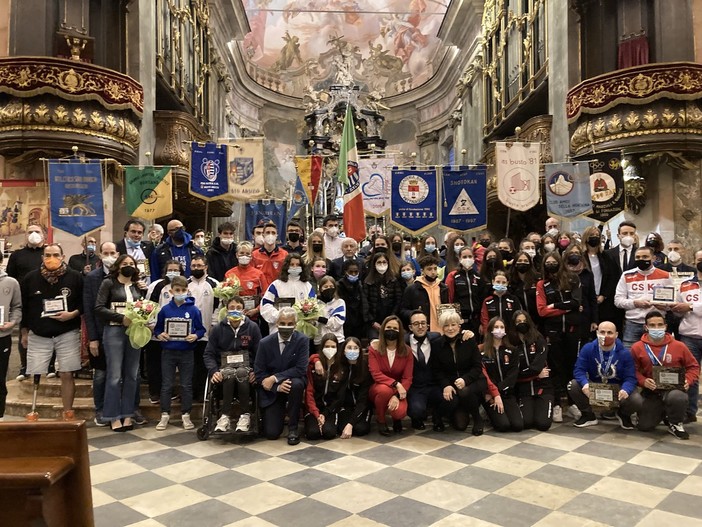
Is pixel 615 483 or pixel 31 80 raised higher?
pixel 31 80

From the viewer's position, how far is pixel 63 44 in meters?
12.0

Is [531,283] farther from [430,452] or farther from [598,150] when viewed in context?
[598,150]

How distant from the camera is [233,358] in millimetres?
6371

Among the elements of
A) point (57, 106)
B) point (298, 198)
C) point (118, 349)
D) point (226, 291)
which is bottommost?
point (118, 349)

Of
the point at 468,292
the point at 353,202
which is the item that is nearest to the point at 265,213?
the point at 353,202

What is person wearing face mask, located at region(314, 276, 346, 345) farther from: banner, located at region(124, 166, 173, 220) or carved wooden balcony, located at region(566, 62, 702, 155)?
carved wooden balcony, located at region(566, 62, 702, 155)

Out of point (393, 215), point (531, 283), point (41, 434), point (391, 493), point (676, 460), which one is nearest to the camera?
point (41, 434)

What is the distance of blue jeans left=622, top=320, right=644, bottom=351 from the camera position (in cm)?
702

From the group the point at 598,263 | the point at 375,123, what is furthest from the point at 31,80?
the point at 375,123

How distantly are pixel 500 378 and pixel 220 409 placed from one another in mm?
3230

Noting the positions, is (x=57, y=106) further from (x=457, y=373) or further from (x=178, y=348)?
(x=457, y=373)

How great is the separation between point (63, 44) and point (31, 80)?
177 centimetres

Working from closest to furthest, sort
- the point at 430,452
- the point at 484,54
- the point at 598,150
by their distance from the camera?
the point at 430,452
the point at 598,150
the point at 484,54

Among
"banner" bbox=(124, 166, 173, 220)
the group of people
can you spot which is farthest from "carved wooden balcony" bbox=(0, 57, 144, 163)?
the group of people
